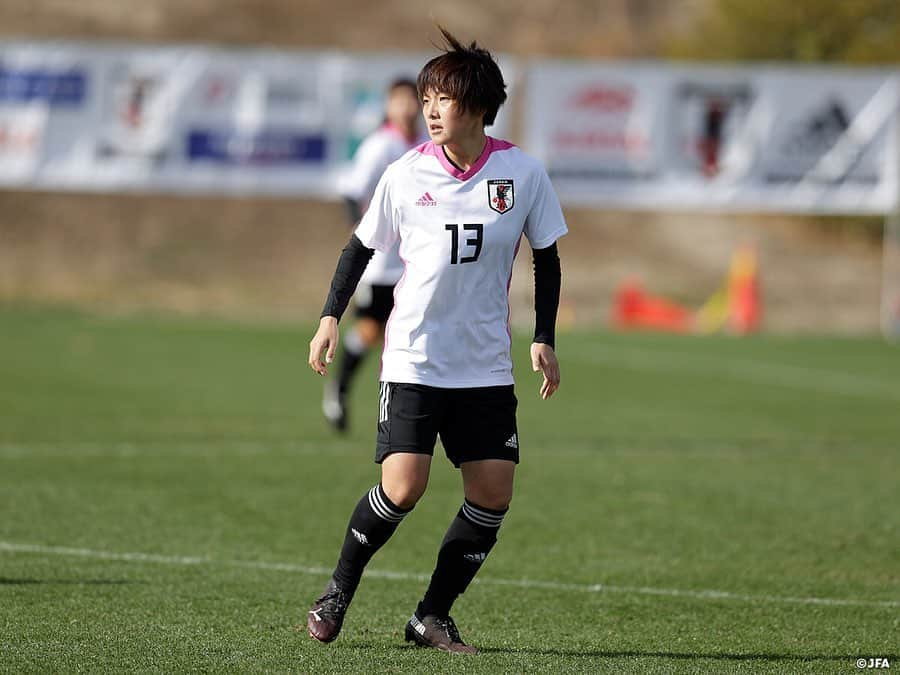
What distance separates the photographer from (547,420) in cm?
1310

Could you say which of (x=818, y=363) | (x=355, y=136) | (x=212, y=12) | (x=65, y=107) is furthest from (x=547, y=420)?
(x=212, y=12)

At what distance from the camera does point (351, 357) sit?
11430 mm

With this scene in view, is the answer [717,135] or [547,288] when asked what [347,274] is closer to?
[547,288]

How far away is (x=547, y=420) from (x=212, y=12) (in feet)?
104

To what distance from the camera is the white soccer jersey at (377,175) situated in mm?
10992

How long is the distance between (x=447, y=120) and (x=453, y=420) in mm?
1067

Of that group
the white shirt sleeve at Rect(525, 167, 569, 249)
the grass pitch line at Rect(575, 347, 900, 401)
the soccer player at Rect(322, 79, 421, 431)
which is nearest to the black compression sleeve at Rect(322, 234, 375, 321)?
the white shirt sleeve at Rect(525, 167, 569, 249)

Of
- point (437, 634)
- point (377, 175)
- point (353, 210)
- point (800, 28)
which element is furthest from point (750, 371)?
point (800, 28)

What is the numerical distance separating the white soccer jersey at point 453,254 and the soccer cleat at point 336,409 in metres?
5.98

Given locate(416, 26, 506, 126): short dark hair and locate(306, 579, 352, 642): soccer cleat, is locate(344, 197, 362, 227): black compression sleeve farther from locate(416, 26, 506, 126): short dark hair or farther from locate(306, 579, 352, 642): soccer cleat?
locate(306, 579, 352, 642): soccer cleat

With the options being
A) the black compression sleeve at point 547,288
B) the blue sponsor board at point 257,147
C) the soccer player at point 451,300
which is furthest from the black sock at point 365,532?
the blue sponsor board at point 257,147

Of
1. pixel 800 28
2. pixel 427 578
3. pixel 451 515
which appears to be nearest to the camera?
pixel 427 578

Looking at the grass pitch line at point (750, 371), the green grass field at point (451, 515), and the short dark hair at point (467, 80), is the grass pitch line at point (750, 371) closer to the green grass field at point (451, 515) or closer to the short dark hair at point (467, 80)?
the green grass field at point (451, 515)

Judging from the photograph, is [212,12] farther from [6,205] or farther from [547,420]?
[547,420]
